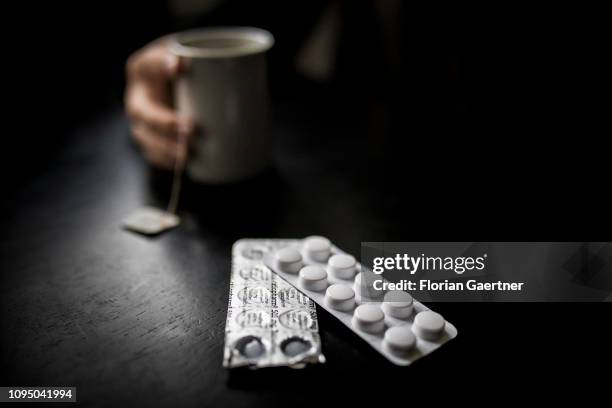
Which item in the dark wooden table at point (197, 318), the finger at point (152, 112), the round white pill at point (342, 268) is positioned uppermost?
the finger at point (152, 112)

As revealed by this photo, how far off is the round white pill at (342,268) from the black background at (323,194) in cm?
6

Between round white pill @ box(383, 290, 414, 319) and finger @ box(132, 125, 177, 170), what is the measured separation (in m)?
0.38

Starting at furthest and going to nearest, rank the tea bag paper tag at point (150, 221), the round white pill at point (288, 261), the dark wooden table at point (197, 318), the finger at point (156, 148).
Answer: the finger at point (156, 148) → the tea bag paper tag at point (150, 221) → the round white pill at point (288, 261) → the dark wooden table at point (197, 318)

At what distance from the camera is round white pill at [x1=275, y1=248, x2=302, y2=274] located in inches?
19.0

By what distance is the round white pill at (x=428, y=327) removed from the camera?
0.40 meters

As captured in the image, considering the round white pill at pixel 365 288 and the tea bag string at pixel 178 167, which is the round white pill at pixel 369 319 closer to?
the round white pill at pixel 365 288

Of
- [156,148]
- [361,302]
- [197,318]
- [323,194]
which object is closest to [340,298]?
[361,302]

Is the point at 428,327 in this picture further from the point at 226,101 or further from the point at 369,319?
the point at 226,101

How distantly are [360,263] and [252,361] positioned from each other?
0.58ft

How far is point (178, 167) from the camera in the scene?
2.22ft

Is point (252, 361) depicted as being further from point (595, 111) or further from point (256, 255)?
point (595, 111)

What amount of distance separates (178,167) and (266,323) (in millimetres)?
325

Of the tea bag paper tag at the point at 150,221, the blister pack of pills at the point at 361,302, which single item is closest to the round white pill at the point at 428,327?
the blister pack of pills at the point at 361,302

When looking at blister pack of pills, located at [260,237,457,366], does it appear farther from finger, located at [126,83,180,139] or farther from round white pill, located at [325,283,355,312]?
finger, located at [126,83,180,139]
